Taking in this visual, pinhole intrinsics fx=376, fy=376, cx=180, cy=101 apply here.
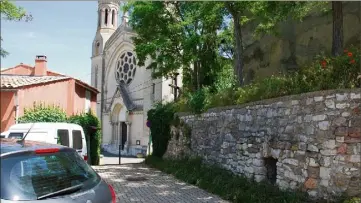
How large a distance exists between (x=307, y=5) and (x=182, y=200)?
573 cm

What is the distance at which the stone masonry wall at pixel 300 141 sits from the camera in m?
6.71

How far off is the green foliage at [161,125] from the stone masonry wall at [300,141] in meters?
6.22

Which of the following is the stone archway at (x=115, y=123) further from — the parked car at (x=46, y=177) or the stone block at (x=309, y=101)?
the parked car at (x=46, y=177)

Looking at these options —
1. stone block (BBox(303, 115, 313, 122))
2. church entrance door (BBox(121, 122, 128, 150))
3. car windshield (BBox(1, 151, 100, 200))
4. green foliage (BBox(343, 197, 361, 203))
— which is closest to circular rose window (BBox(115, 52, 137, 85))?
church entrance door (BBox(121, 122, 128, 150))

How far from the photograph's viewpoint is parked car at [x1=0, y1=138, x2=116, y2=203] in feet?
11.3

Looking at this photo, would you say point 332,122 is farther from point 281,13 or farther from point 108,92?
point 108,92

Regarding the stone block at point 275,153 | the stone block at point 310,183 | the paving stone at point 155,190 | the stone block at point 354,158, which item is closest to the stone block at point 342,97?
the stone block at point 354,158

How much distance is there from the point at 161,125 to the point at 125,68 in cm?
2411

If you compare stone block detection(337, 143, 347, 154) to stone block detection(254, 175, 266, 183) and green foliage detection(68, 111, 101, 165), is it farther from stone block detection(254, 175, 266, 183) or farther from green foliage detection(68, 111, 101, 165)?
green foliage detection(68, 111, 101, 165)

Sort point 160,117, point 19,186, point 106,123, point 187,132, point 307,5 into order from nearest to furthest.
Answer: point 19,186 → point 307,5 → point 187,132 → point 160,117 → point 106,123

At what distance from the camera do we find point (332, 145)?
22.8ft

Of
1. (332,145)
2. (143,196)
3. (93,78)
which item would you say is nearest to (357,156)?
(332,145)

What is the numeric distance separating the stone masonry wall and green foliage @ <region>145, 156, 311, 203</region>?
0.78ft

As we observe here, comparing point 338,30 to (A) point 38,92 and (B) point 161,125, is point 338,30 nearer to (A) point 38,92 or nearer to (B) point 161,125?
(A) point 38,92
